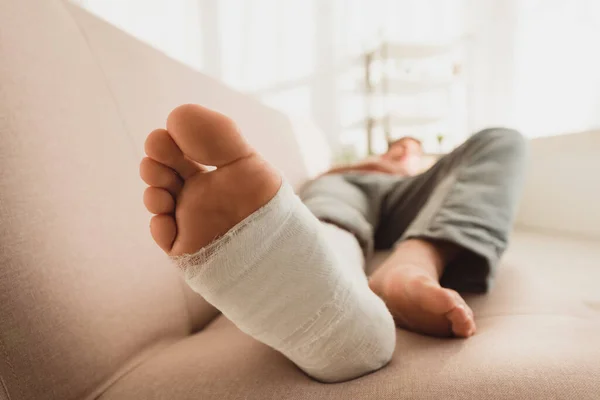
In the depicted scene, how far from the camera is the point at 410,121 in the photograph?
8.08ft

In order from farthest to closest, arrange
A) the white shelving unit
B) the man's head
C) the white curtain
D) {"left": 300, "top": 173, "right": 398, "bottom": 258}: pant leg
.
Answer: the white shelving unit < the white curtain < the man's head < {"left": 300, "top": 173, "right": 398, "bottom": 258}: pant leg

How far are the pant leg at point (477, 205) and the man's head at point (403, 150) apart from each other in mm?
640

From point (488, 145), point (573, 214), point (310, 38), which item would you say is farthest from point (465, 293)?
point (310, 38)

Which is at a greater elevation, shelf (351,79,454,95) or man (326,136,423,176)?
shelf (351,79,454,95)

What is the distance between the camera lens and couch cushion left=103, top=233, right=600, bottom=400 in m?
0.33

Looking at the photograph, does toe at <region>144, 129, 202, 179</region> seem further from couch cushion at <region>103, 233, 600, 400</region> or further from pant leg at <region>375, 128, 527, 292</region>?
pant leg at <region>375, 128, 527, 292</region>

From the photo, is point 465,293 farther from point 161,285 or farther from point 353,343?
point 161,285

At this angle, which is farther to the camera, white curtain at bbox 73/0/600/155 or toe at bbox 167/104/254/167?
white curtain at bbox 73/0/600/155

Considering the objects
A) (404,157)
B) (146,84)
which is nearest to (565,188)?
(404,157)

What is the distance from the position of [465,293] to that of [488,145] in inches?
10.1

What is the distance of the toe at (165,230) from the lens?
344 mm

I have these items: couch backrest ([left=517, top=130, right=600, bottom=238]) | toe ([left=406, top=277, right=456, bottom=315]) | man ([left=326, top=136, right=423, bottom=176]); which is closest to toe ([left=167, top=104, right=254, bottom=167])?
toe ([left=406, top=277, right=456, bottom=315])

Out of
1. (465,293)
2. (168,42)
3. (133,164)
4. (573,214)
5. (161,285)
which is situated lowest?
(573,214)

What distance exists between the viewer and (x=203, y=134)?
315 mm
